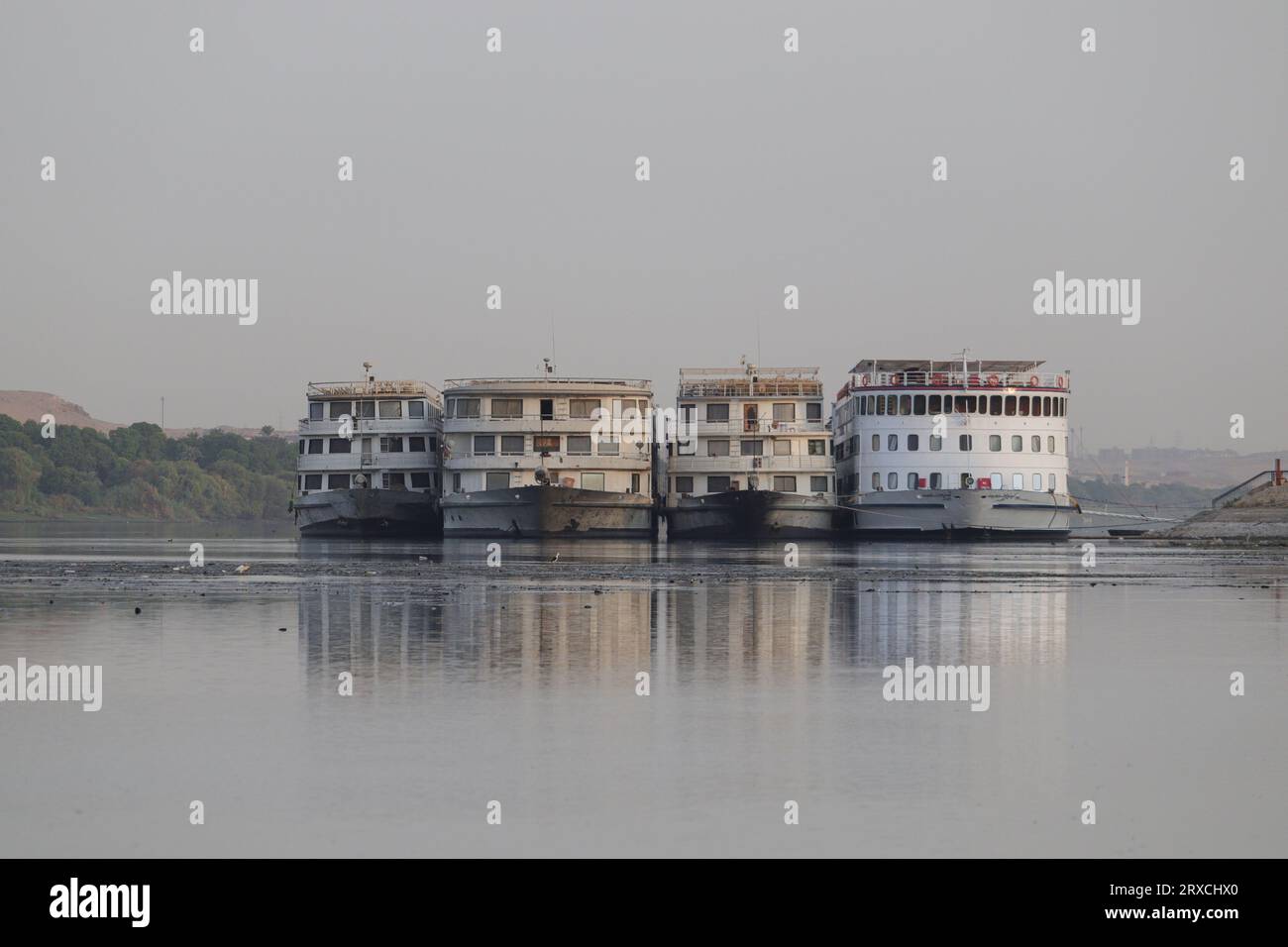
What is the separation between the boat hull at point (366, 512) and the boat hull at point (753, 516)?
13.9 meters

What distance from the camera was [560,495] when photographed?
250 ft

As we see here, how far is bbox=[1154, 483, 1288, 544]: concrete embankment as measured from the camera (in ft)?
238

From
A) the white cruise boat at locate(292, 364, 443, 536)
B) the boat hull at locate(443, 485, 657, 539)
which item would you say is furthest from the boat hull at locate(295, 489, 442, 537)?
the boat hull at locate(443, 485, 657, 539)

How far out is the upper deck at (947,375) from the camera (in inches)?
3337

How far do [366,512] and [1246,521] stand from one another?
42984 mm

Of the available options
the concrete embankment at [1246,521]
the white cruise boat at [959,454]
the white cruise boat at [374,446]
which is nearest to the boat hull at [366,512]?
the white cruise boat at [374,446]

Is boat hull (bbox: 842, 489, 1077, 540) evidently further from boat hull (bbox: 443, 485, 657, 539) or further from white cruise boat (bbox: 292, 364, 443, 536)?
white cruise boat (bbox: 292, 364, 443, 536)

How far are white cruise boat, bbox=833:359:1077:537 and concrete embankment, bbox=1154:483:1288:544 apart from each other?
6.64 metres

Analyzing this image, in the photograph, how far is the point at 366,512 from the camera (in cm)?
8575

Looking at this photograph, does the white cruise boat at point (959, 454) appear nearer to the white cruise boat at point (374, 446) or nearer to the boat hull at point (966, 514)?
the boat hull at point (966, 514)

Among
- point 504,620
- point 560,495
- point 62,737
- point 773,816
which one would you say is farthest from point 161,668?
point 560,495
